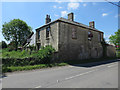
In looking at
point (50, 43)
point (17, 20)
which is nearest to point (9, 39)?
point (17, 20)

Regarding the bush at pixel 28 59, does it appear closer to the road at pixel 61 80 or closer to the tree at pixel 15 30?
the road at pixel 61 80

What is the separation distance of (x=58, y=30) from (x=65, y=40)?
7.35ft

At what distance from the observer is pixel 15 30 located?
1382 inches

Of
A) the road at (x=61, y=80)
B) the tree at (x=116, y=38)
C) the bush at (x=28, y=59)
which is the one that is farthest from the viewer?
the tree at (x=116, y=38)

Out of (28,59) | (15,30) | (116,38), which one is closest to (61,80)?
(28,59)

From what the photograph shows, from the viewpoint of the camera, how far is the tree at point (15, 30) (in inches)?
1364

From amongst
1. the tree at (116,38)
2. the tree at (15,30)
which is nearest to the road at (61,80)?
the tree at (15,30)

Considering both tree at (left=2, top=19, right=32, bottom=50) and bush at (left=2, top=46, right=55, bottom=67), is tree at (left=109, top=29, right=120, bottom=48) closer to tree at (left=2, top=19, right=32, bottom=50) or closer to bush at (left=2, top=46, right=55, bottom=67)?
bush at (left=2, top=46, right=55, bottom=67)

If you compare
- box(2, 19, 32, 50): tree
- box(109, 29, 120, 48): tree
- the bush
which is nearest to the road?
the bush

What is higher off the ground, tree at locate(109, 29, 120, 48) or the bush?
tree at locate(109, 29, 120, 48)

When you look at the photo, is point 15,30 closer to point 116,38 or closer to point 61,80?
point 61,80

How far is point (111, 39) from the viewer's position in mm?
38625

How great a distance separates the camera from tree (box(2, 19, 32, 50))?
34656 mm

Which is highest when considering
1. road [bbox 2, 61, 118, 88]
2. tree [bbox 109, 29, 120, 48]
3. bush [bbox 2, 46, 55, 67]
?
tree [bbox 109, 29, 120, 48]
